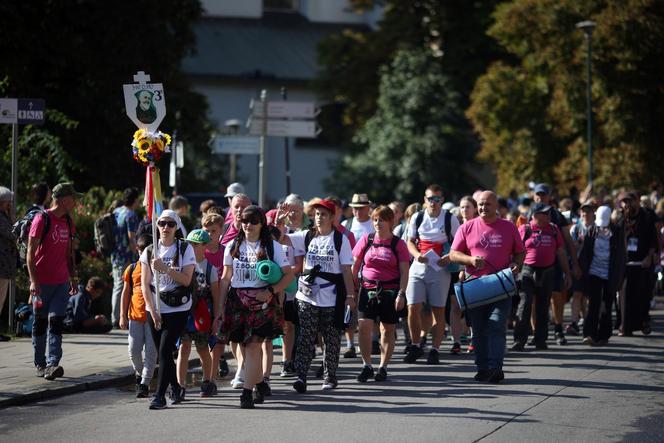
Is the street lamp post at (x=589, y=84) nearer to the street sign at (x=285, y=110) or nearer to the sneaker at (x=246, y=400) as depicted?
the street sign at (x=285, y=110)

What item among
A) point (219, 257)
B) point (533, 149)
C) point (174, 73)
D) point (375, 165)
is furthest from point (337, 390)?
point (375, 165)

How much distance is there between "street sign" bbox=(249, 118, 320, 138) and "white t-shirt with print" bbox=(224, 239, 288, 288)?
389 inches

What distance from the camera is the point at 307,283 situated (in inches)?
456

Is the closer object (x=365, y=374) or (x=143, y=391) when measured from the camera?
(x=143, y=391)

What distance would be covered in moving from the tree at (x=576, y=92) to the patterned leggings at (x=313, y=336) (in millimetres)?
27149

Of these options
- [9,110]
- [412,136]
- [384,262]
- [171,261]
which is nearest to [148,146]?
[171,261]

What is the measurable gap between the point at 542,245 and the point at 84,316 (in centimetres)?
618

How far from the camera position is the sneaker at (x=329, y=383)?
38.2ft

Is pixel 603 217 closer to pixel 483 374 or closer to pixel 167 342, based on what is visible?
pixel 483 374

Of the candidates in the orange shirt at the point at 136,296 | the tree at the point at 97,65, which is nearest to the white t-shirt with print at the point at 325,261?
the orange shirt at the point at 136,296

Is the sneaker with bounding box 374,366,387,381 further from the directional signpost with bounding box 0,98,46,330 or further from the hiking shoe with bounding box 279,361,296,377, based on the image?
the directional signpost with bounding box 0,98,46,330

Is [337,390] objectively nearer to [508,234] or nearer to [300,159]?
[508,234]

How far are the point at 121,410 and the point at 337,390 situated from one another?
220 cm

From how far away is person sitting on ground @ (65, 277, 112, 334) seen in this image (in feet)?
53.6
